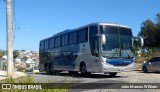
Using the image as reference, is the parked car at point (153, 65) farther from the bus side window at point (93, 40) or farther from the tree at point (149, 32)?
the tree at point (149, 32)

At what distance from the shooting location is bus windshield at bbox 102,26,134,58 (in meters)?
21.4

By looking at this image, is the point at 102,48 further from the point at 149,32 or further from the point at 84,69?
the point at 149,32

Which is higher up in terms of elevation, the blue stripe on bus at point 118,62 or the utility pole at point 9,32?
the utility pole at point 9,32

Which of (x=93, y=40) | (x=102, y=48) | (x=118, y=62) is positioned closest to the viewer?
(x=102, y=48)

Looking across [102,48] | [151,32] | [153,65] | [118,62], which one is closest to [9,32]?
[102,48]

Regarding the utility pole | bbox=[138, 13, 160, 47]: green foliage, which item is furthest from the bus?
bbox=[138, 13, 160, 47]: green foliage

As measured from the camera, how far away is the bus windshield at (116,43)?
2138 cm

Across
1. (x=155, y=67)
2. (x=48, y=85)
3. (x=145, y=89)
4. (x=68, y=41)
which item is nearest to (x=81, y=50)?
(x=68, y=41)

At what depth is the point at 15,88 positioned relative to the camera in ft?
29.2

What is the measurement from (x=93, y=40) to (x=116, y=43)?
147cm

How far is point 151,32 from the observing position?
216 feet

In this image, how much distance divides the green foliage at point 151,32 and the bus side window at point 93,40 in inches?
1722

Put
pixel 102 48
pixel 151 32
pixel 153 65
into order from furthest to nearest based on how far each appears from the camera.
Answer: pixel 151 32, pixel 153 65, pixel 102 48

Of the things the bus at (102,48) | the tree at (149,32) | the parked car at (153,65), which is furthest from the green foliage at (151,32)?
the bus at (102,48)
